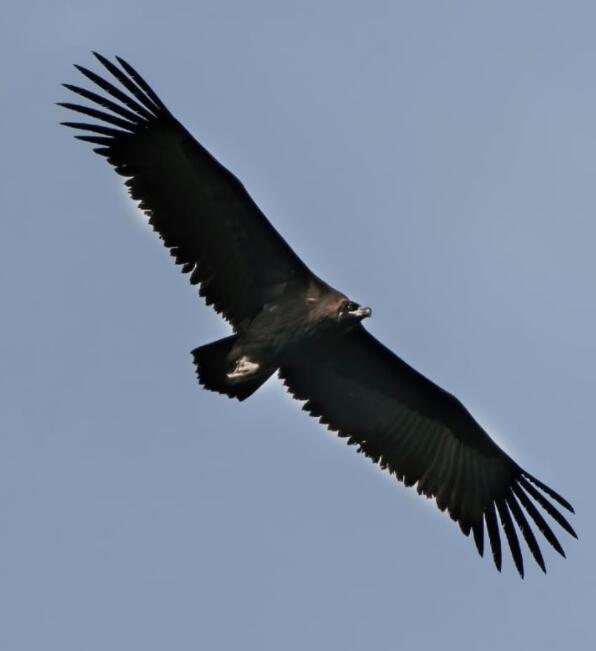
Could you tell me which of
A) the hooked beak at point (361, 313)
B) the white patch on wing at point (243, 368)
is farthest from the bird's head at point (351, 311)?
the white patch on wing at point (243, 368)

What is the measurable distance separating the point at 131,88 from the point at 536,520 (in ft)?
26.0

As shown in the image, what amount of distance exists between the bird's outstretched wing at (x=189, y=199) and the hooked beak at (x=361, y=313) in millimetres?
758

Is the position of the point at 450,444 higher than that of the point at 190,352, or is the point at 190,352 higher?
the point at 450,444

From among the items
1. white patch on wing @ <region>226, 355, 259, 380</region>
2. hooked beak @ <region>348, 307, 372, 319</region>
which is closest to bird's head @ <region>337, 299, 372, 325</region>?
hooked beak @ <region>348, 307, 372, 319</region>

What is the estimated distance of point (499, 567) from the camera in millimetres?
25328

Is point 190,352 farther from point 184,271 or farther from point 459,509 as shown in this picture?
point 459,509

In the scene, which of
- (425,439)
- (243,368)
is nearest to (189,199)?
(243,368)

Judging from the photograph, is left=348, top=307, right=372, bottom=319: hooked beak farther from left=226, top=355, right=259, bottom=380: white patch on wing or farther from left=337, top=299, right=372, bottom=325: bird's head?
left=226, top=355, right=259, bottom=380: white patch on wing

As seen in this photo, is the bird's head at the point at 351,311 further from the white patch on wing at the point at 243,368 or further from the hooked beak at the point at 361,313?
the white patch on wing at the point at 243,368

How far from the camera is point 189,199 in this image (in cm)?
2347

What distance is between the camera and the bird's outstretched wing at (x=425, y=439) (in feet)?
82.7

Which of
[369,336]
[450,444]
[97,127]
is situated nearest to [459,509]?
[450,444]

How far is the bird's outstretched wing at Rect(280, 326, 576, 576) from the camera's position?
82.7ft

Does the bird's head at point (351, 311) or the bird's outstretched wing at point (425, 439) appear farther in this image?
the bird's outstretched wing at point (425, 439)
